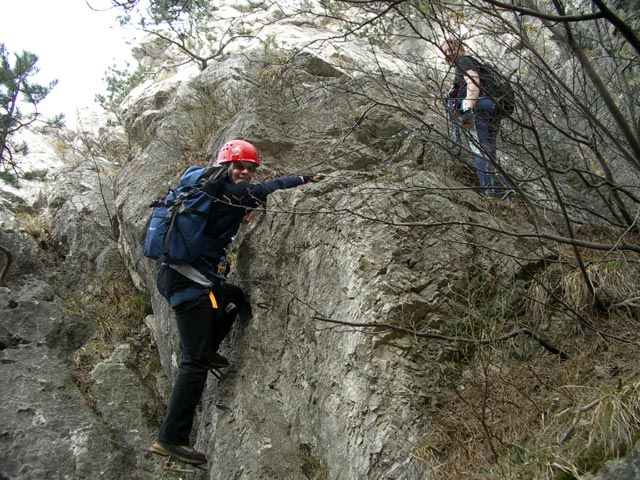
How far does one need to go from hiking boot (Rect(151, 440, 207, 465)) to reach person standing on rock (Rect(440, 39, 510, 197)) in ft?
11.2

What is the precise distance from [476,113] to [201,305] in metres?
3.02

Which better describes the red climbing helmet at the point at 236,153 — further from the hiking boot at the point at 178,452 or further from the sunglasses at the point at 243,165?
the hiking boot at the point at 178,452

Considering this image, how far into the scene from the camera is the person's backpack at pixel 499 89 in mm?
4832

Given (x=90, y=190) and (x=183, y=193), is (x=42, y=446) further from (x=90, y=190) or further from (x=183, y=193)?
(x=90, y=190)

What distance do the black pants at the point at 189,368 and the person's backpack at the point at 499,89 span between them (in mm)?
3030

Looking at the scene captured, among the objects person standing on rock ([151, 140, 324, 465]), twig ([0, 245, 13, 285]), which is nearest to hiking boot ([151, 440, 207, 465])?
person standing on rock ([151, 140, 324, 465])

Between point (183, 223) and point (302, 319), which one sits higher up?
point (183, 223)

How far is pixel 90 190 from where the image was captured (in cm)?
1077

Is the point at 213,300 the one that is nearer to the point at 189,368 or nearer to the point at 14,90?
the point at 189,368

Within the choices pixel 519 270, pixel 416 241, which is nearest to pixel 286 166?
pixel 416 241

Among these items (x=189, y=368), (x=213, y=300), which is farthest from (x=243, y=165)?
(x=189, y=368)

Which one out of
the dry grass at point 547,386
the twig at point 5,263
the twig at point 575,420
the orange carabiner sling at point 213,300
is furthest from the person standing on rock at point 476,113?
the twig at point 5,263

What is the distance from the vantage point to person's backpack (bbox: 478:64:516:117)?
4832 millimetres

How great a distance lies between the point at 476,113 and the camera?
222 inches
